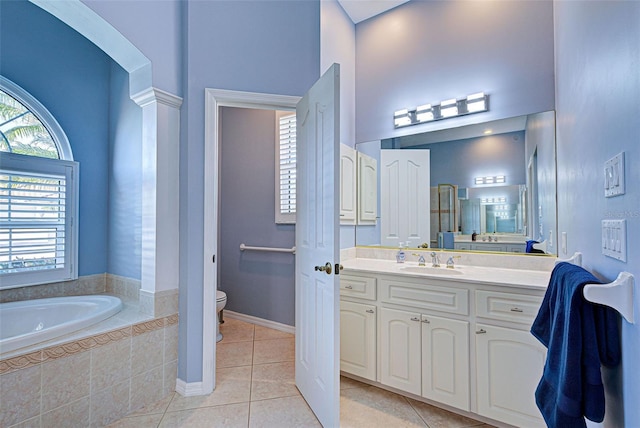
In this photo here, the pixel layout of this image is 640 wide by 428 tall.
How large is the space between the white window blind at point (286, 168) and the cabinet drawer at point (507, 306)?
6.28ft

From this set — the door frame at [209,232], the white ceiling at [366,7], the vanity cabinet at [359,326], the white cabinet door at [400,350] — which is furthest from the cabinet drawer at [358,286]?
the white ceiling at [366,7]

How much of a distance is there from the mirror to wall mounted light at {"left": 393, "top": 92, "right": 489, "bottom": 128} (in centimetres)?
12

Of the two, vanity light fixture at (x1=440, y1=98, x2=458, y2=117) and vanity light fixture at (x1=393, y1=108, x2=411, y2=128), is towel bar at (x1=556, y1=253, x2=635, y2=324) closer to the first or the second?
vanity light fixture at (x1=440, y1=98, x2=458, y2=117)

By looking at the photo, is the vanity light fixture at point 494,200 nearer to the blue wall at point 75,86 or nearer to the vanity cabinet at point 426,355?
the vanity cabinet at point 426,355

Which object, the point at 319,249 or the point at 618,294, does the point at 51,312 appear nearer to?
the point at 319,249

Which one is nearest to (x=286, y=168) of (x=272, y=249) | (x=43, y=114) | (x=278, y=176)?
(x=278, y=176)

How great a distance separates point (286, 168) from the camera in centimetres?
325

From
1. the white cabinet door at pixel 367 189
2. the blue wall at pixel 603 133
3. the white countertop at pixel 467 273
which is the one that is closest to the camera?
the blue wall at pixel 603 133

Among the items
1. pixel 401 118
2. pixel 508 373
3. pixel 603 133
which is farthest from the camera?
pixel 401 118

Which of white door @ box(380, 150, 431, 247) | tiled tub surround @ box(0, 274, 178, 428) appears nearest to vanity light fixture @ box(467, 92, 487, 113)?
white door @ box(380, 150, 431, 247)

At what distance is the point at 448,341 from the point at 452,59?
2096 mm

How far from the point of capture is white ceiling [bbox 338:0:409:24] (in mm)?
2723

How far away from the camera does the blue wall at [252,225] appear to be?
10.7ft

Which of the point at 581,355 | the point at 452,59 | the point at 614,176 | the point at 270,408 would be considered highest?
the point at 452,59
